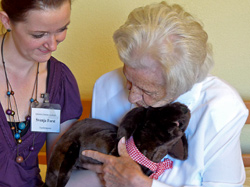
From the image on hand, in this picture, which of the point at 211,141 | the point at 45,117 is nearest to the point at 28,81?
the point at 45,117

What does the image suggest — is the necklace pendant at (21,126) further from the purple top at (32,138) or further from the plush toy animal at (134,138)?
the plush toy animal at (134,138)

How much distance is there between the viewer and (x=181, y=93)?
129 cm

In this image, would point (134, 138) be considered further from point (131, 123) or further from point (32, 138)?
point (32, 138)

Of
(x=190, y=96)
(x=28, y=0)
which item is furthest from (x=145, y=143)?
(x=28, y=0)

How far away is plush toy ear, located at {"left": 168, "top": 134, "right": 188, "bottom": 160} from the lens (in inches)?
51.3

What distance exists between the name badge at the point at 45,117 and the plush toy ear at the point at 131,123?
40 cm

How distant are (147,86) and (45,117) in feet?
1.90

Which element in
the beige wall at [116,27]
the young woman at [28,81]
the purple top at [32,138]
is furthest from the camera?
the beige wall at [116,27]

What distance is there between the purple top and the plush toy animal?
0.22 metres

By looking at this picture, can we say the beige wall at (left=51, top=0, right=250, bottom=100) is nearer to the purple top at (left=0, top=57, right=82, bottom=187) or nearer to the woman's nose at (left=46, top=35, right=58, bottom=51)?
the purple top at (left=0, top=57, right=82, bottom=187)

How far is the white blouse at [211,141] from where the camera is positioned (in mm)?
1333

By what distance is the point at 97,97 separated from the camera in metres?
1.67

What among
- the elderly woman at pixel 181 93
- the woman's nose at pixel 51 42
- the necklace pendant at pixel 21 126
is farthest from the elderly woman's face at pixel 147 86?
the necklace pendant at pixel 21 126

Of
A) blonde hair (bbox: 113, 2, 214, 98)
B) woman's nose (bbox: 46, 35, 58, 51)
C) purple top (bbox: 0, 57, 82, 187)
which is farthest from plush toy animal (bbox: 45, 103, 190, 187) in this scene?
woman's nose (bbox: 46, 35, 58, 51)
